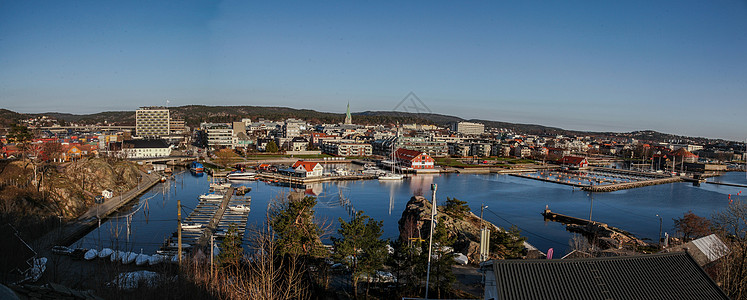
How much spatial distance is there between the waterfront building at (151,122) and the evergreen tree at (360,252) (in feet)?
97.6

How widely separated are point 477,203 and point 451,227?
188 inches

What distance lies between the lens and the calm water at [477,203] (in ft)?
23.8

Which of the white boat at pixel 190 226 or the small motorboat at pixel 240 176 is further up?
the white boat at pixel 190 226

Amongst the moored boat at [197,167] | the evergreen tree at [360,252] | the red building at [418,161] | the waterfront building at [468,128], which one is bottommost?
the moored boat at [197,167]

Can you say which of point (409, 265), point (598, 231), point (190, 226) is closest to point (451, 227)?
point (409, 265)

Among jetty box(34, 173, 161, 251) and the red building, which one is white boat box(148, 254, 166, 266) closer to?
jetty box(34, 173, 161, 251)

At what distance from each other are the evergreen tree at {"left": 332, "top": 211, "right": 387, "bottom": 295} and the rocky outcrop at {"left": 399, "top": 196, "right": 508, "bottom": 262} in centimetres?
126

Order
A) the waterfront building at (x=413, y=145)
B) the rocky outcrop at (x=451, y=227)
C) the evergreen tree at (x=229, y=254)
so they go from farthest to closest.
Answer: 1. the waterfront building at (x=413, y=145)
2. the rocky outcrop at (x=451, y=227)
3. the evergreen tree at (x=229, y=254)

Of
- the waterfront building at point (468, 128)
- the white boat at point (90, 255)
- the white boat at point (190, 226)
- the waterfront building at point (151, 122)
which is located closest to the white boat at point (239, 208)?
the white boat at point (190, 226)

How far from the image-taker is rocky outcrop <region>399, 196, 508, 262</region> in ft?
18.2

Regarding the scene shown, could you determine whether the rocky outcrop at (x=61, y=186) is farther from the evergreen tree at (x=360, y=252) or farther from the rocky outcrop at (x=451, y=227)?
the rocky outcrop at (x=451, y=227)

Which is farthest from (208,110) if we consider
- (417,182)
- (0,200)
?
(0,200)

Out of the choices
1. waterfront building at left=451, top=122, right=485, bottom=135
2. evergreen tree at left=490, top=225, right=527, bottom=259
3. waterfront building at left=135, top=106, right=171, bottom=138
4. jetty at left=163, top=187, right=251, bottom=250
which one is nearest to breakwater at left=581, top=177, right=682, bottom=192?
evergreen tree at left=490, top=225, right=527, bottom=259

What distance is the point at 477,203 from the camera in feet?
35.2
